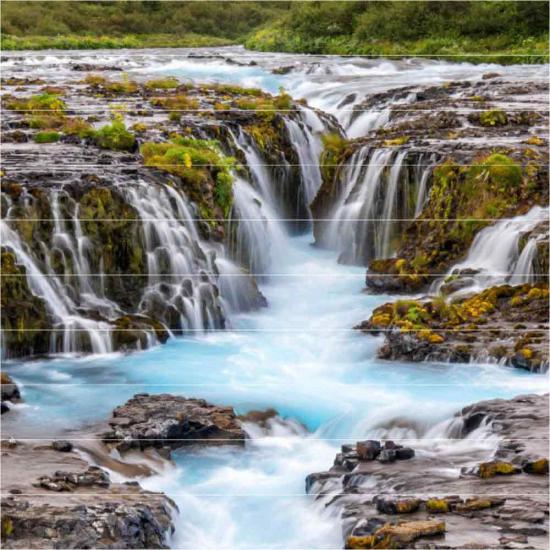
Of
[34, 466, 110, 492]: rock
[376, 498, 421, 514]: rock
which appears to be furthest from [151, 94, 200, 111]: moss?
[376, 498, 421, 514]: rock

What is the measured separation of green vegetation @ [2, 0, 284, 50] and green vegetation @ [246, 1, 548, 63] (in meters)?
0.20

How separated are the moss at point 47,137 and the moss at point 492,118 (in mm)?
2582

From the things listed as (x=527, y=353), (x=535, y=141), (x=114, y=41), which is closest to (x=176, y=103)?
(x=114, y=41)

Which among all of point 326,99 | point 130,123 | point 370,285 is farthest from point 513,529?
point 326,99

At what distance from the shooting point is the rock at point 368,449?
356 centimetres

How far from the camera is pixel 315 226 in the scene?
22.5 feet

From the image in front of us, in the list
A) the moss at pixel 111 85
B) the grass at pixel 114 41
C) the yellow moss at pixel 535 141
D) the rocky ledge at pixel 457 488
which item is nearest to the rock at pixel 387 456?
the rocky ledge at pixel 457 488

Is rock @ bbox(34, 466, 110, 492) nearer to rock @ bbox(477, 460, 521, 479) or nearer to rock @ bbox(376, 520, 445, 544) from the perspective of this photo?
rock @ bbox(376, 520, 445, 544)

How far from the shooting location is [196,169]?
20.9ft

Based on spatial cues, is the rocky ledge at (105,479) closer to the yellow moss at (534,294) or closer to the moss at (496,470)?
the moss at (496,470)

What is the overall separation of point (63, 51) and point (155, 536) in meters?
4.55

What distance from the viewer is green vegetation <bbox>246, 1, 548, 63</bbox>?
17.1 ft

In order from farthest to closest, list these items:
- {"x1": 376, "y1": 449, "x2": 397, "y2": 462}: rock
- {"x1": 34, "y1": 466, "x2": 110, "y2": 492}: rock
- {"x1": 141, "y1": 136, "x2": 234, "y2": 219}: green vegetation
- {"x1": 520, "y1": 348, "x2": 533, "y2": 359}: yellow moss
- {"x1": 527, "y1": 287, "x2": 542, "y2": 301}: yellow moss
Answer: {"x1": 141, "y1": 136, "x2": 234, "y2": 219}: green vegetation → {"x1": 527, "y1": 287, "x2": 542, "y2": 301}: yellow moss → {"x1": 520, "y1": 348, "x2": 533, "y2": 359}: yellow moss → {"x1": 376, "y1": 449, "x2": 397, "y2": 462}: rock → {"x1": 34, "y1": 466, "x2": 110, "y2": 492}: rock

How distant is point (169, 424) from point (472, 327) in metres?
1.75
